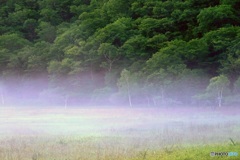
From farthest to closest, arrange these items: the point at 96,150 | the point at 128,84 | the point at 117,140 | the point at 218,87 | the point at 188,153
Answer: the point at 128,84 < the point at 218,87 < the point at 117,140 < the point at 96,150 < the point at 188,153

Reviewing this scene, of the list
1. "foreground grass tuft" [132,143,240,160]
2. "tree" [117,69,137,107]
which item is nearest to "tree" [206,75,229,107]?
"tree" [117,69,137,107]

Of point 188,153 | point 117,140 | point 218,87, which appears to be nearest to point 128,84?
point 218,87

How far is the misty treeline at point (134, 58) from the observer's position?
110 feet

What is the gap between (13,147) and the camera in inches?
581

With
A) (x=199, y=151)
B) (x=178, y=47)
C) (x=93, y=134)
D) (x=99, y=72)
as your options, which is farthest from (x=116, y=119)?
(x=99, y=72)

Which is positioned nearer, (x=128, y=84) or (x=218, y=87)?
(x=218, y=87)

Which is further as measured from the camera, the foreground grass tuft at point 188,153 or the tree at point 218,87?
the tree at point 218,87

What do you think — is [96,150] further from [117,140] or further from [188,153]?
[188,153]

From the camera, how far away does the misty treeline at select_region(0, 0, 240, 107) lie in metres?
33.6

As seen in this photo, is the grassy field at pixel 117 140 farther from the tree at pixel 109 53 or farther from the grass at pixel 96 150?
the tree at pixel 109 53

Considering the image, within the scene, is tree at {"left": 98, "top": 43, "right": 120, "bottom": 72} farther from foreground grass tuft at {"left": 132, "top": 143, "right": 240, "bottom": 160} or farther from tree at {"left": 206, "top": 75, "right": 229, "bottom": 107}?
foreground grass tuft at {"left": 132, "top": 143, "right": 240, "bottom": 160}

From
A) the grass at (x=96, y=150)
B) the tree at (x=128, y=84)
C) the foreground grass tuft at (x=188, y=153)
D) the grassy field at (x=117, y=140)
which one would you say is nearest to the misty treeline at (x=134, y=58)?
the tree at (x=128, y=84)

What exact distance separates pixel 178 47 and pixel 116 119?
16720 mm

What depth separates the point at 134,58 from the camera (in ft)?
138
